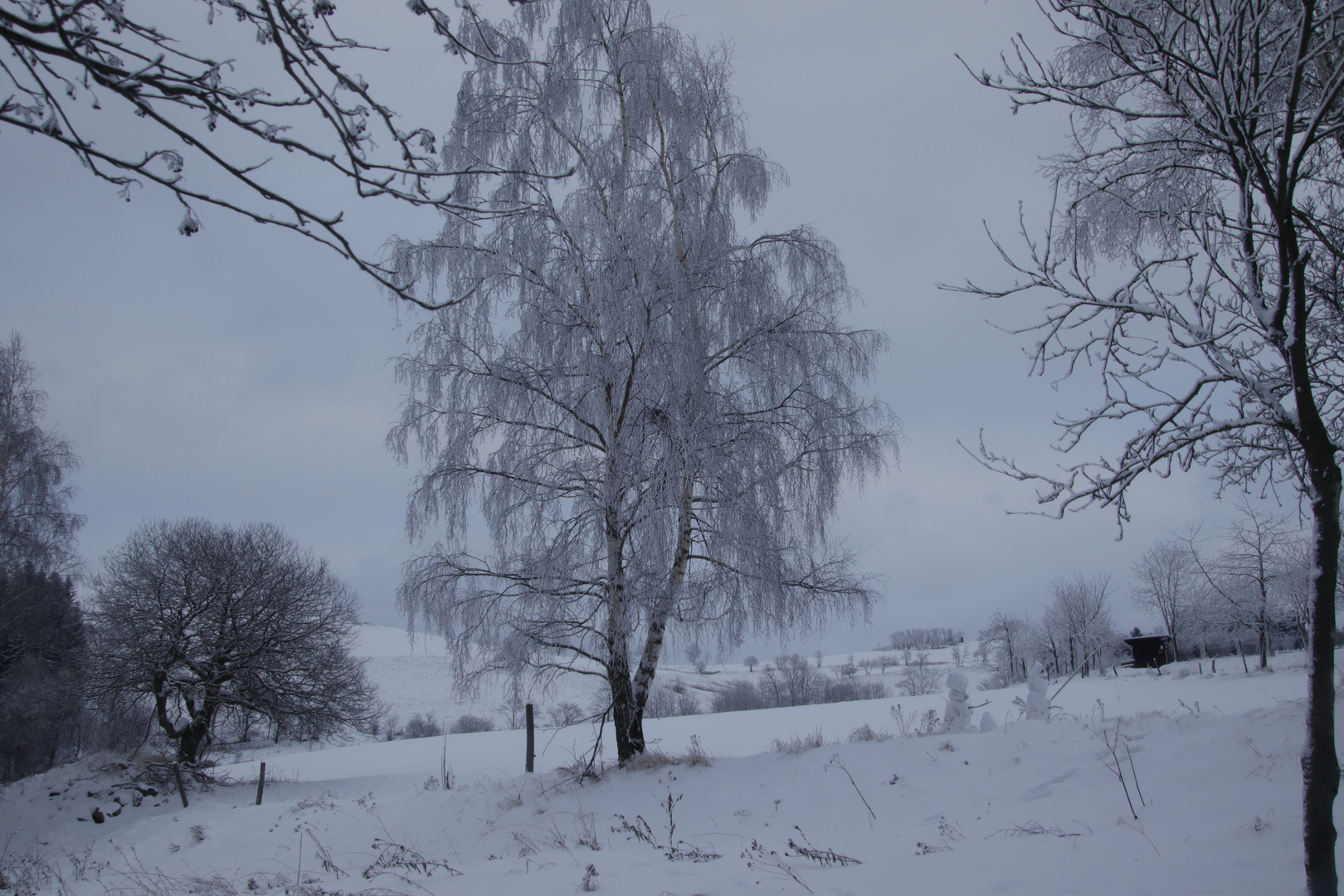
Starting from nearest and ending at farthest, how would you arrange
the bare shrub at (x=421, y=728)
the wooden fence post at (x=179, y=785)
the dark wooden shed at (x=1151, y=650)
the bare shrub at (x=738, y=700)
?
the wooden fence post at (x=179, y=785) → the bare shrub at (x=738, y=700) → the bare shrub at (x=421, y=728) → the dark wooden shed at (x=1151, y=650)

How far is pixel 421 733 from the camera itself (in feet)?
88.6

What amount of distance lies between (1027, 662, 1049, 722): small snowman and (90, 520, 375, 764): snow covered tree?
14756mm

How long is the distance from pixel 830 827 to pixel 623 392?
15.8 ft

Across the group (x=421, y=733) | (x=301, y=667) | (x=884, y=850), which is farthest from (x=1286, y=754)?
(x=421, y=733)

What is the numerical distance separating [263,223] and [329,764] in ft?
64.1

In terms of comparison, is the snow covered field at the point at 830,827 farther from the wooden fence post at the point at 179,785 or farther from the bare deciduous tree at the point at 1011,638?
the bare deciduous tree at the point at 1011,638

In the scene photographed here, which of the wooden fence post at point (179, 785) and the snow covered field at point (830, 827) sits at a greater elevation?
the snow covered field at point (830, 827)

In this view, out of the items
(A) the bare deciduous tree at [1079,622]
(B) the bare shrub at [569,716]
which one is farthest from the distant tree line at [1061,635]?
(B) the bare shrub at [569,716]

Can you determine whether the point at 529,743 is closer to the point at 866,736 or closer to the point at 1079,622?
the point at 866,736

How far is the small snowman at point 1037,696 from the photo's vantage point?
844 cm

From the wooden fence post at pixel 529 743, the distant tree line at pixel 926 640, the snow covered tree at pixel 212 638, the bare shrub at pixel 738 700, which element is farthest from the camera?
the distant tree line at pixel 926 640

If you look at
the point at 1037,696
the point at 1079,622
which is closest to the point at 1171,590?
the point at 1079,622

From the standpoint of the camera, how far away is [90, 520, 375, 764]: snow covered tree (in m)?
15.3

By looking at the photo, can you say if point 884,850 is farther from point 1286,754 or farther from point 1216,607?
point 1216,607
